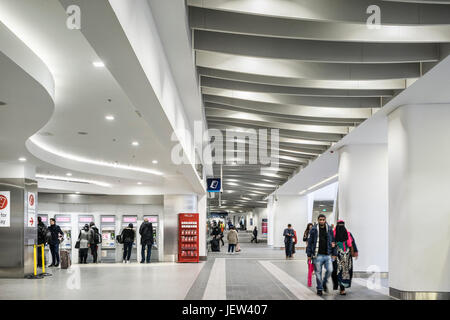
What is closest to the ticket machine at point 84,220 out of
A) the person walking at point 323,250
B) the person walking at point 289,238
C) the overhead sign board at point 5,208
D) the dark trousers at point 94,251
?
the dark trousers at point 94,251

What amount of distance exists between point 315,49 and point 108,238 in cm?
1626

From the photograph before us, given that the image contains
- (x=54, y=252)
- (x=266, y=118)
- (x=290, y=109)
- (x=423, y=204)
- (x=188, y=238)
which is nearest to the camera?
(x=423, y=204)

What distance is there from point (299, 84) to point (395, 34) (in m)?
2.14

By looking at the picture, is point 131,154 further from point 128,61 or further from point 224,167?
point 128,61

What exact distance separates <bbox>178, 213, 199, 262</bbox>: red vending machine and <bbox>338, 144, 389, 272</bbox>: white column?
22.9ft

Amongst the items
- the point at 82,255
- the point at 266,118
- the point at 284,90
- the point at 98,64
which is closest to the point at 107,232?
the point at 82,255

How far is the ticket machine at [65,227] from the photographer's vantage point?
2109cm

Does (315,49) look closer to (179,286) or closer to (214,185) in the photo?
(179,286)

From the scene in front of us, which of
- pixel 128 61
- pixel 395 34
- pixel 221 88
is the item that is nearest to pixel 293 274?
pixel 221 88

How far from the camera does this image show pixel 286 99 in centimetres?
993

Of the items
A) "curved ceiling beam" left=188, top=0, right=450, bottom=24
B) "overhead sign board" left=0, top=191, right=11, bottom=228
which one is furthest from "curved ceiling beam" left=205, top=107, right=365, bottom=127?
"overhead sign board" left=0, top=191, right=11, bottom=228

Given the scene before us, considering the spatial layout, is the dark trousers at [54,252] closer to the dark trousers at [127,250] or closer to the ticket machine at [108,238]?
the dark trousers at [127,250]

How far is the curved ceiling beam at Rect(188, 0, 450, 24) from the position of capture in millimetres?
5602

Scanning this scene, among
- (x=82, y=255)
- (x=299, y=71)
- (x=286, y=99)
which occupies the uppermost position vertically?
(x=299, y=71)
